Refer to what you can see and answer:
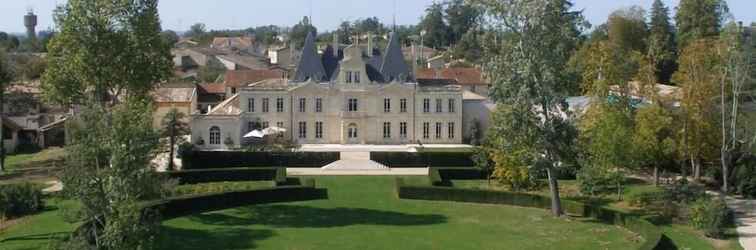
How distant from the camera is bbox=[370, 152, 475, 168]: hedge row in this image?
5072cm

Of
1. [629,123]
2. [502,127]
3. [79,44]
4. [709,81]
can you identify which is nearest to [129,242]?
[502,127]

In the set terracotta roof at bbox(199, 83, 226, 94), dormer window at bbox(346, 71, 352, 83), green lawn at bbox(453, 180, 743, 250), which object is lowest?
green lawn at bbox(453, 180, 743, 250)

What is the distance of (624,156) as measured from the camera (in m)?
38.6

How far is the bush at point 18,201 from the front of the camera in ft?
115

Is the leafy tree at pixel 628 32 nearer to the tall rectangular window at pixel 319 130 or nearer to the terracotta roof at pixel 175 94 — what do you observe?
the tall rectangular window at pixel 319 130

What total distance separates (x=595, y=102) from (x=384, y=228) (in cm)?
1424

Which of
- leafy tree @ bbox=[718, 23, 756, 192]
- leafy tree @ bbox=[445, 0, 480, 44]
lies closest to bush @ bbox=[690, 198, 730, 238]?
leafy tree @ bbox=[718, 23, 756, 192]

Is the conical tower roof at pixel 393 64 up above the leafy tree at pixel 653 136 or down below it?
above

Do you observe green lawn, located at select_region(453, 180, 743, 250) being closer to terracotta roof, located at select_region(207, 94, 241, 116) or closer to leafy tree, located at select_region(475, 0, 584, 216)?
leafy tree, located at select_region(475, 0, 584, 216)

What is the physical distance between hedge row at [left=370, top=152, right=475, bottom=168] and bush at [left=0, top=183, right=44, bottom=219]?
21030 mm

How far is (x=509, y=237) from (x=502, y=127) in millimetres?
5348

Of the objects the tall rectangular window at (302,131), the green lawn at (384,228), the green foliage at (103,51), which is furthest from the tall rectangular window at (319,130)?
the green lawn at (384,228)

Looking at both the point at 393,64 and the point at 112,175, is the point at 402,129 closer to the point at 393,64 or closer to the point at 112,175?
the point at 393,64

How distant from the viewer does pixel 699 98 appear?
4194 centimetres
